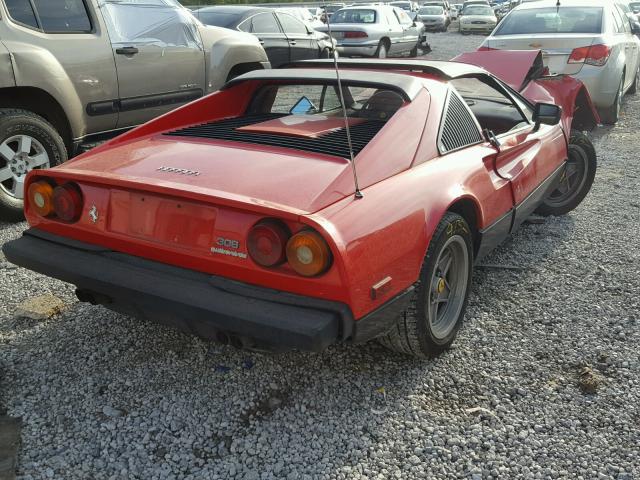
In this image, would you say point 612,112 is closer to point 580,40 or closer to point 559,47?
point 580,40

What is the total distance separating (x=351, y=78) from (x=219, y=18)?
281 inches

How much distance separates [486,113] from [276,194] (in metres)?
2.42

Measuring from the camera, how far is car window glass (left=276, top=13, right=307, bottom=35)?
35.7 ft

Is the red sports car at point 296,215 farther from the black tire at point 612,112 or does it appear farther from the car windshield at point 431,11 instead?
the car windshield at point 431,11

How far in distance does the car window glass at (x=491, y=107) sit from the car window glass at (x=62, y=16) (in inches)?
125

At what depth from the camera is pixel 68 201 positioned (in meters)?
2.57

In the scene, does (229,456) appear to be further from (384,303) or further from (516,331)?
(516,331)

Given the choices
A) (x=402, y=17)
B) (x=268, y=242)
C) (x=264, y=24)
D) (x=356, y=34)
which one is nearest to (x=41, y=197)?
(x=268, y=242)

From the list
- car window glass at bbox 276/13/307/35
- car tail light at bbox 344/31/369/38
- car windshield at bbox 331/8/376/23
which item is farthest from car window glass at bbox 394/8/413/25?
car window glass at bbox 276/13/307/35

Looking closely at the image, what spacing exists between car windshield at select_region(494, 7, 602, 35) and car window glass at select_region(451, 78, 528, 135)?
13.8ft

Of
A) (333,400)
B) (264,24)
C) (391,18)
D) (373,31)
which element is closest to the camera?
(333,400)

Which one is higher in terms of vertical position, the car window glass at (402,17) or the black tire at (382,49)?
the car window glass at (402,17)

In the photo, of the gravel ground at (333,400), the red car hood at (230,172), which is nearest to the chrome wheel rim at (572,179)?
the gravel ground at (333,400)

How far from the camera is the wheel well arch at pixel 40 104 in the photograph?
457 centimetres
